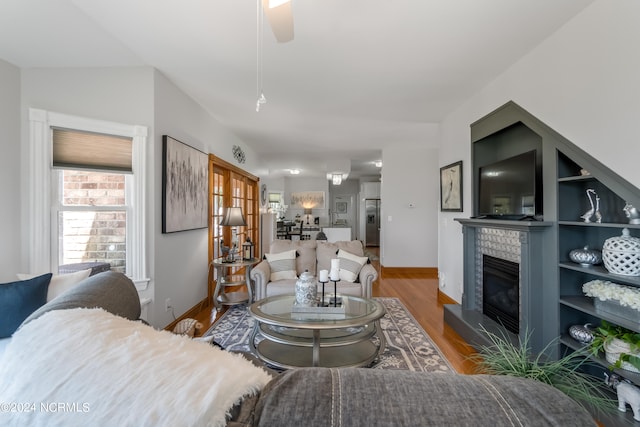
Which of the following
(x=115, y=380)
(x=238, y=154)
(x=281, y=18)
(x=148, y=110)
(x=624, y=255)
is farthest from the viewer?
(x=238, y=154)

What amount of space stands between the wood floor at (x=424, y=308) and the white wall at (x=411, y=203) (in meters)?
0.43

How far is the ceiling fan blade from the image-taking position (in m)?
1.35

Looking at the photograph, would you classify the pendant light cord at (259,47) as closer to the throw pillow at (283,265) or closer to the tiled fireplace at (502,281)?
the throw pillow at (283,265)

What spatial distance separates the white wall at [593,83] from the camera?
1681mm

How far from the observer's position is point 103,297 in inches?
47.8

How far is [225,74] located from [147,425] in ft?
9.64

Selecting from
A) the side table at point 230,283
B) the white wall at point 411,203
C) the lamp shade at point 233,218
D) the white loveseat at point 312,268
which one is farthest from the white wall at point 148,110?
the white wall at point 411,203

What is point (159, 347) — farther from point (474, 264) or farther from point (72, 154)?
point (474, 264)

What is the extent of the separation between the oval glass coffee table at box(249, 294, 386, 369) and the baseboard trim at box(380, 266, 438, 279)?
325 cm

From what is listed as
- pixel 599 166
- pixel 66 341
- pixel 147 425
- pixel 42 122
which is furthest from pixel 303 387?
pixel 42 122

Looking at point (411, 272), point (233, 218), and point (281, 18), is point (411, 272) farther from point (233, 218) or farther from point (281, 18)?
point (281, 18)

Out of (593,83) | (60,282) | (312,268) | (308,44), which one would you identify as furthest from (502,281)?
(60,282)

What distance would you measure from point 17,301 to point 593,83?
393cm

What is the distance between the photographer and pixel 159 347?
0.62 m
